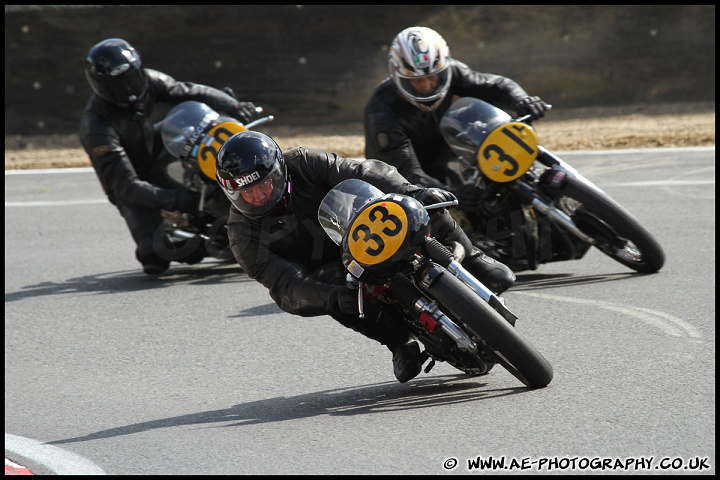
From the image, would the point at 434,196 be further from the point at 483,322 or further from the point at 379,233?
the point at 483,322

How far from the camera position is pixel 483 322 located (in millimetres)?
4926

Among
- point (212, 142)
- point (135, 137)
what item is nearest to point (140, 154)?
point (135, 137)

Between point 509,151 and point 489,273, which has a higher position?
point 509,151

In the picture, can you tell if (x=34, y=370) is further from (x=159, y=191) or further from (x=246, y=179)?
(x=159, y=191)

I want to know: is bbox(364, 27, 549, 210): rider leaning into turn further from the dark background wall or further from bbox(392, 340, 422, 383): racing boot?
the dark background wall

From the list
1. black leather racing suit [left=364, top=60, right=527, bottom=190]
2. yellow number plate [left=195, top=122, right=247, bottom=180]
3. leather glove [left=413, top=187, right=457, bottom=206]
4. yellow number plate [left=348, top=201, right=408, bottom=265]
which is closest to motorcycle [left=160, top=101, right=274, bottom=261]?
yellow number plate [left=195, top=122, right=247, bottom=180]

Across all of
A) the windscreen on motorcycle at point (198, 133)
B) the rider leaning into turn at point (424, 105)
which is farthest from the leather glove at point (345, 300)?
the windscreen on motorcycle at point (198, 133)

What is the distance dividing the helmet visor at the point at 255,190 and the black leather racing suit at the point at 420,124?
245 centimetres

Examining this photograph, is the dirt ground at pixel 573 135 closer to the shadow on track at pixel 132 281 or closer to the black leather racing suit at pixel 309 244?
the shadow on track at pixel 132 281

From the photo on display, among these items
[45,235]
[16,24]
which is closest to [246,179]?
[45,235]

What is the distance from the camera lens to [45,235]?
1089 cm

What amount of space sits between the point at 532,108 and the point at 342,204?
2.92 metres

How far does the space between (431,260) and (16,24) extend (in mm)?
11379

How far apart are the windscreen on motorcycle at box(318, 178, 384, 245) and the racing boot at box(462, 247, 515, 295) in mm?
802
